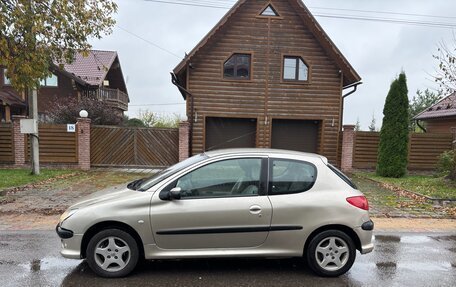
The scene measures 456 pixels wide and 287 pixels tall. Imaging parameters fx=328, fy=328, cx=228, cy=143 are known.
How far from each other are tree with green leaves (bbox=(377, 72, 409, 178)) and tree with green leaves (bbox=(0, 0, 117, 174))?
10.3 m

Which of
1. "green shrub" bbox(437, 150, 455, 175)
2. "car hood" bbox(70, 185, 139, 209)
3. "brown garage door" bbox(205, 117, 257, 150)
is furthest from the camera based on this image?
"brown garage door" bbox(205, 117, 257, 150)

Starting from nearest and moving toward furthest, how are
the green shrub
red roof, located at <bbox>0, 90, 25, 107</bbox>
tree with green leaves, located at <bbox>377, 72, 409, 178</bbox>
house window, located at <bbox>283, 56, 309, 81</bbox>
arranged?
the green shrub, tree with green leaves, located at <bbox>377, 72, 409, 178</bbox>, house window, located at <bbox>283, 56, 309, 81</bbox>, red roof, located at <bbox>0, 90, 25, 107</bbox>

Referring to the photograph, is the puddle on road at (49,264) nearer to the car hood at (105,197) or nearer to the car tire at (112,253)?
the car tire at (112,253)

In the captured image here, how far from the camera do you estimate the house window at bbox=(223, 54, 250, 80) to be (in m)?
14.3

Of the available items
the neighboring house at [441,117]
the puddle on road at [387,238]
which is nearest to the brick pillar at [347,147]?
the neighboring house at [441,117]

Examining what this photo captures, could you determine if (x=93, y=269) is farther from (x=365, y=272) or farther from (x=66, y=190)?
(x=66, y=190)

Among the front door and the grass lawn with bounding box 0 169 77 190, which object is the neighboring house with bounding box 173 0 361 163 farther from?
the front door

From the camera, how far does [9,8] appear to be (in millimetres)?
7480

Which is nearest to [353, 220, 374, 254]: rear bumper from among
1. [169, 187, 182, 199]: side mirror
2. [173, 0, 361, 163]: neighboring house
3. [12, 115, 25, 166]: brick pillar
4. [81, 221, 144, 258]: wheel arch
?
[169, 187, 182, 199]: side mirror

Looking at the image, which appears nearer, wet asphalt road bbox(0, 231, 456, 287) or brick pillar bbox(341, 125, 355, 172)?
wet asphalt road bbox(0, 231, 456, 287)

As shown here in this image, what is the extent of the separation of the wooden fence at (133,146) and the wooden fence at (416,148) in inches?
311

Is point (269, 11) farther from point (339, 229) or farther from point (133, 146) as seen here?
point (339, 229)

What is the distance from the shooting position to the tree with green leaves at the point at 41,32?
24.4 ft

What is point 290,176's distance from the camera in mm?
4051
